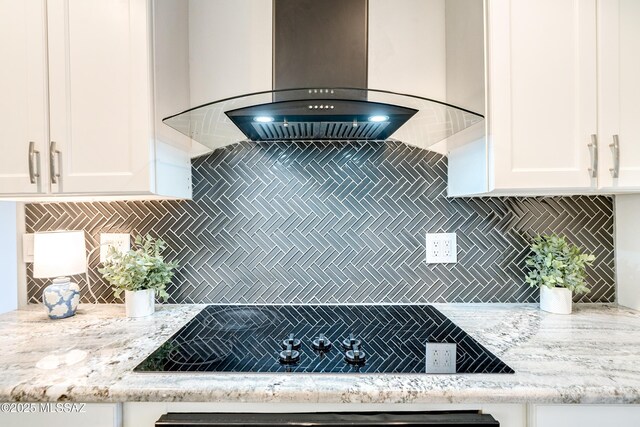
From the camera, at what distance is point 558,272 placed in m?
1.39

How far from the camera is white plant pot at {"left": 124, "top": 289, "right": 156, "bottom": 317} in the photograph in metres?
1.38

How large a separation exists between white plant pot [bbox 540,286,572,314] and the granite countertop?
0.14 metres

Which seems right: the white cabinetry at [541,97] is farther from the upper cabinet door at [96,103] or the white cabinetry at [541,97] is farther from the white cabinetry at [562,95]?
the upper cabinet door at [96,103]

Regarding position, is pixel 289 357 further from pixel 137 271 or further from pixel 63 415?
pixel 137 271

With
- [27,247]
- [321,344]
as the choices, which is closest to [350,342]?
[321,344]

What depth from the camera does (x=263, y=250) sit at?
1597mm

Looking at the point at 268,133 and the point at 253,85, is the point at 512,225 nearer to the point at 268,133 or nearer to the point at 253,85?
the point at 268,133

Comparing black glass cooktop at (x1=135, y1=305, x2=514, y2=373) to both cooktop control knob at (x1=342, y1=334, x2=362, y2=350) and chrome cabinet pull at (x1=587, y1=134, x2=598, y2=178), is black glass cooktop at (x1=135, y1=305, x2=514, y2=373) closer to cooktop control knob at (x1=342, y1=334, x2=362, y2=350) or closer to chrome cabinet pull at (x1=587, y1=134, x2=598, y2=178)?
cooktop control knob at (x1=342, y1=334, x2=362, y2=350)

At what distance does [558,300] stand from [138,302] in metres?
1.68

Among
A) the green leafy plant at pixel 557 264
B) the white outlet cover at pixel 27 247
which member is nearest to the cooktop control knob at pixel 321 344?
the green leafy plant at pixel 557 264

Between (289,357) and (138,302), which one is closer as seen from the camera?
(289,357)

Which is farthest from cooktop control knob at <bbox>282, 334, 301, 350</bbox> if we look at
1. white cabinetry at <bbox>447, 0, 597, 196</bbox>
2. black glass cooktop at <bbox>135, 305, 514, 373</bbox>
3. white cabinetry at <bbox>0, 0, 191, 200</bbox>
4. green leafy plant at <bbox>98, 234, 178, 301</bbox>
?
white cabinetry at <bbox>447, 0, 597, 196</bbox>

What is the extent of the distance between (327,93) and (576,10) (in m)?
0.93

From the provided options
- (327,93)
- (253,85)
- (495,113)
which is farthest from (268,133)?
(495,113)
